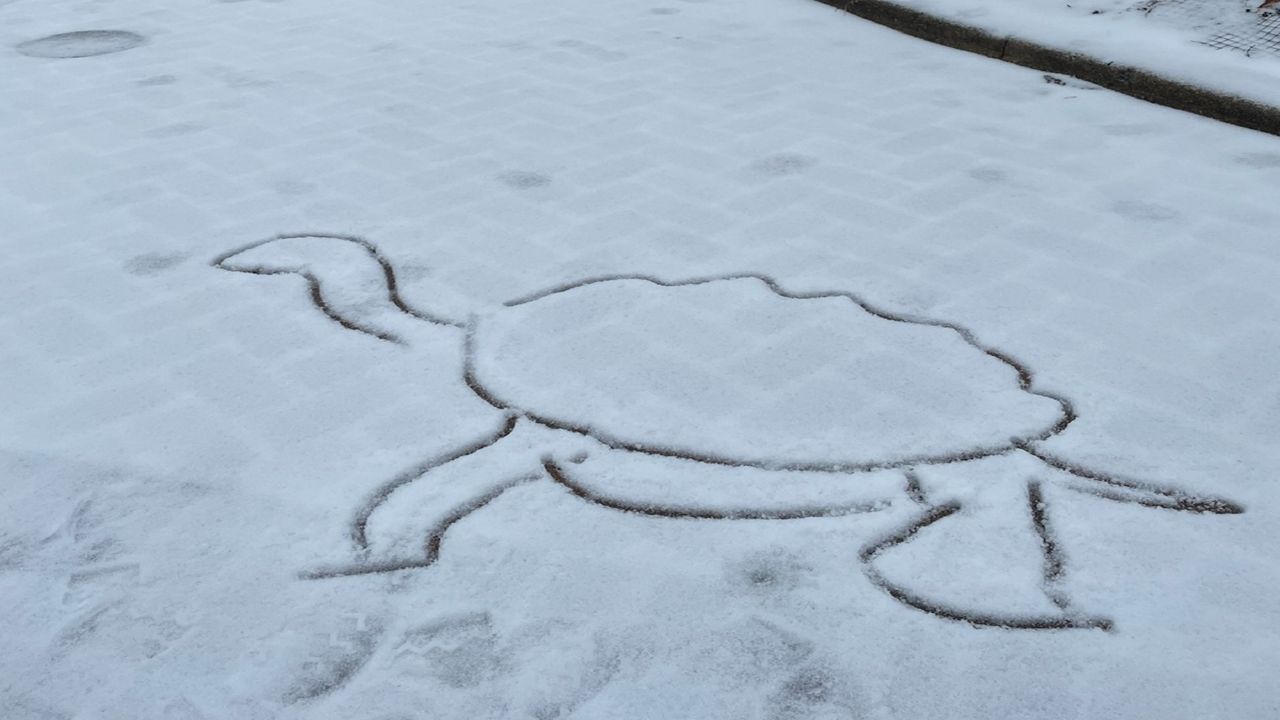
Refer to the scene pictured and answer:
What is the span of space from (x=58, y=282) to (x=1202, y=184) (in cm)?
297

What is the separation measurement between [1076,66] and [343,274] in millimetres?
2805

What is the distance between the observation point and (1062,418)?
1992 millimetres

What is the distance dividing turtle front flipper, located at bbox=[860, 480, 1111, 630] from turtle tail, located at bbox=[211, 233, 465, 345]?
1.10m

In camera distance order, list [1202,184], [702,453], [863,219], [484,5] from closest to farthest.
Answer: [702,453], [863,219], [1202,184], [484,5]

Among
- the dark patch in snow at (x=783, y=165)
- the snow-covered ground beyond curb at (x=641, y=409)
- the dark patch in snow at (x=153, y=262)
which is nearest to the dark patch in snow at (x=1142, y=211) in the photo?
the snow-covered ground beyond curb at (x=641, y=409)

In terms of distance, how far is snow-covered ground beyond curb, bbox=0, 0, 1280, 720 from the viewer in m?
1.50

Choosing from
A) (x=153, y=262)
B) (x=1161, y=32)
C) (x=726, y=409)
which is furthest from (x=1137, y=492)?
(x=1161, y=32)

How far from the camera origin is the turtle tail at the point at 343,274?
2.38 metres

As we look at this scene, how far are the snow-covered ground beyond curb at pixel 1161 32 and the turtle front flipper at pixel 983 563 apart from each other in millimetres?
2440

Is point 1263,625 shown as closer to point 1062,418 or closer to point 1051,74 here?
point 1062,418

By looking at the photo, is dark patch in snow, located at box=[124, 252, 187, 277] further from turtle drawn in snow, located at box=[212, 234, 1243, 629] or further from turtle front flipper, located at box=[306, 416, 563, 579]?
turtle front flipper, located at box=[306, 416, 563, 579]

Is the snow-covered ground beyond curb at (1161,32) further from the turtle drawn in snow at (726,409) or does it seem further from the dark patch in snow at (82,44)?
the dark patch in snow at (82,44)

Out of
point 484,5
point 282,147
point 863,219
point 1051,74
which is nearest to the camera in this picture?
point 863,219

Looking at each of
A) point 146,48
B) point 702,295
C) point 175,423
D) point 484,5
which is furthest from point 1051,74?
point 146,48
